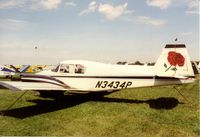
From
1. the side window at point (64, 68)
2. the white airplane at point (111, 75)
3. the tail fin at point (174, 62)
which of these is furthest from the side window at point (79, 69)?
the tail fin at point (174, 62)

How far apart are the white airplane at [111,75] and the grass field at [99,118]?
1.00 m

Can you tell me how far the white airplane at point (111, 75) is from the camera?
40.3 feet

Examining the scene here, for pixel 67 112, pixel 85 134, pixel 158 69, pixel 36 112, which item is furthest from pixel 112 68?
pixel 85 134

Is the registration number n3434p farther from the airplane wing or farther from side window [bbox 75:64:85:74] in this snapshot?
the airplane wing

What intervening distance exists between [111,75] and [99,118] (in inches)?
128

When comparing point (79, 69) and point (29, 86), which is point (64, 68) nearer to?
point (79, 69)

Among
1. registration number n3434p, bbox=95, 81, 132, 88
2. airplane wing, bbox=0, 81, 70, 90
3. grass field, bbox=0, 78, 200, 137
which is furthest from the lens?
registration number n3434p, bbox=95, 81, 132, 88

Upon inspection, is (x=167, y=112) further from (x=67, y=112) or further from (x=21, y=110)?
(x=21, y=110)

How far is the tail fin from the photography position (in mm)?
12219

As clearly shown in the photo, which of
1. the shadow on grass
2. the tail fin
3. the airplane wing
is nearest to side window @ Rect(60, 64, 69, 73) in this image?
the airplane wing

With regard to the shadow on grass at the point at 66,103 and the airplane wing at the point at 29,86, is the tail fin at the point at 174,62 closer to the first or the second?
the shadow on grass at the point at 66,103

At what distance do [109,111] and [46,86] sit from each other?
3679 millimetres

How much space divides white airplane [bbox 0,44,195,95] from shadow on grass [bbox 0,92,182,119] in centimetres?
90

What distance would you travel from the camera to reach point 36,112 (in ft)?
39.2
